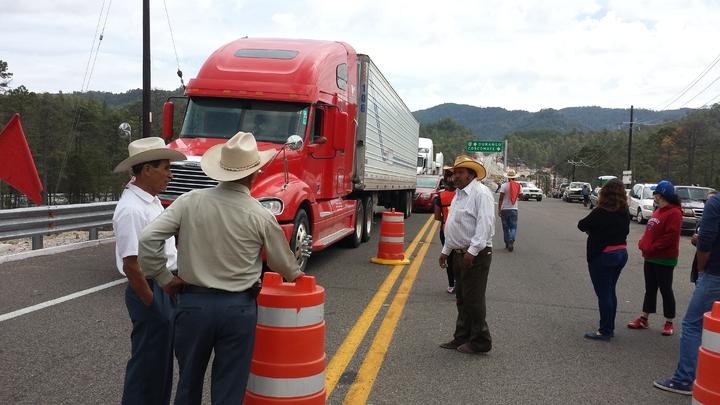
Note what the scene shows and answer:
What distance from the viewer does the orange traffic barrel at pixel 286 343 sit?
11.4 ft

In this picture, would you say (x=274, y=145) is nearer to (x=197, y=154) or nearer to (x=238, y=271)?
(x=197, y=154)

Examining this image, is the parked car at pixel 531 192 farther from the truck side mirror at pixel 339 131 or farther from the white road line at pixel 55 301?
the white road line at pixel 55 301

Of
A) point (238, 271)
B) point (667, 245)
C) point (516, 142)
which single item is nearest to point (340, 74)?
point (667, 245)

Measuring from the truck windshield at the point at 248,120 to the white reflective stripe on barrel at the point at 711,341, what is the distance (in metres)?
6.65

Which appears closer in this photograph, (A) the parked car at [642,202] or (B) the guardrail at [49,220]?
(B) the guardrail at [49,220]

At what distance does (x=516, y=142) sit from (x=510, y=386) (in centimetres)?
20183

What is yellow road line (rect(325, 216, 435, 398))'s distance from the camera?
16.2ft

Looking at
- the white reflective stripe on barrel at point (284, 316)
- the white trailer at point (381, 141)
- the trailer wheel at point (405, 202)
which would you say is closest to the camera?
the white reflective stripe on barrel at point (284, 316)

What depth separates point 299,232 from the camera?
8.71 m

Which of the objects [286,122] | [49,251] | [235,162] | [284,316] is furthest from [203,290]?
[49,251]

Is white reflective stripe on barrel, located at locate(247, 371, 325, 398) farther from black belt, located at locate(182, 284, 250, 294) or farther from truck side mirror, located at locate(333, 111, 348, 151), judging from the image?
truck side mirror, located at locate(333, 111, 348, 151)

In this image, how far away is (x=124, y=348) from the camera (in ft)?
18.1

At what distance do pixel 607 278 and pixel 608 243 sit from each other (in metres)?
0.37

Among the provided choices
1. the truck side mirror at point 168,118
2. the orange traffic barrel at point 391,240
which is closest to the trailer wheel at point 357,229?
the orange traffic barrel at point 391,240
